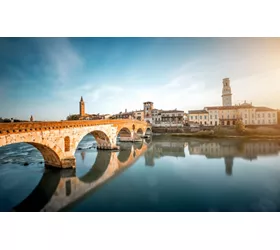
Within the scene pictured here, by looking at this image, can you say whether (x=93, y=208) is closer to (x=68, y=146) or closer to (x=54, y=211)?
(x=54, y=211)

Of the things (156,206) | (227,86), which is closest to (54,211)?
(156,206)

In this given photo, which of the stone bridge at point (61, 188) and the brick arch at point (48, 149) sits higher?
the brick arch at point (48, 149)

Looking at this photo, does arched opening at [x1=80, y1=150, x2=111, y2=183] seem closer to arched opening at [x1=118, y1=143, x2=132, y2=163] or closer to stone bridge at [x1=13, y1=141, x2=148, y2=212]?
stone bridge at [x1=13, y1=141, x2=148, y2=212]

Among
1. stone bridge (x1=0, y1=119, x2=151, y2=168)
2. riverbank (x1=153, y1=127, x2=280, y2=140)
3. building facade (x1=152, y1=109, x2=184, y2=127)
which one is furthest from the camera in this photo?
building facade (x1=152, y1=109, x2=184, y2=127)

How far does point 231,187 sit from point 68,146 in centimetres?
492

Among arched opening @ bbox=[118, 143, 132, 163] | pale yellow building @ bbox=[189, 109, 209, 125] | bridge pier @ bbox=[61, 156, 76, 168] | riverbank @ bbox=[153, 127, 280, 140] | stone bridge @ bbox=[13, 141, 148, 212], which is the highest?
pale yellow building @ bbox=[189, 109, 209, 125]

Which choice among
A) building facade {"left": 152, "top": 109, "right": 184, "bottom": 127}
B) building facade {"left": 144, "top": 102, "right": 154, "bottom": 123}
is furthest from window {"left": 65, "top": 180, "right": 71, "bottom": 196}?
building facade {"left": 144, "top": 102, "right": 154, "bottom": 123}

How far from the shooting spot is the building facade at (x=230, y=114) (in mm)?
15438

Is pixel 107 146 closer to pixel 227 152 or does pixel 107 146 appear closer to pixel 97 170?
pixel 97 170

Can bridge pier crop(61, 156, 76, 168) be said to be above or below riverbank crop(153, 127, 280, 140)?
below

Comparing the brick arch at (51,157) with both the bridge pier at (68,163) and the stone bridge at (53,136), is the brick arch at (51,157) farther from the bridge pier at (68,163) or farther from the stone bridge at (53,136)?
the bridge pier at (68,163)

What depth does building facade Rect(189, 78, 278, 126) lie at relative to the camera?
608 inches

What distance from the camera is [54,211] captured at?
307 centimetres

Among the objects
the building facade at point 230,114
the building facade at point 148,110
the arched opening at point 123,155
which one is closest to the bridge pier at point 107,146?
the arched opening at point 123,155
